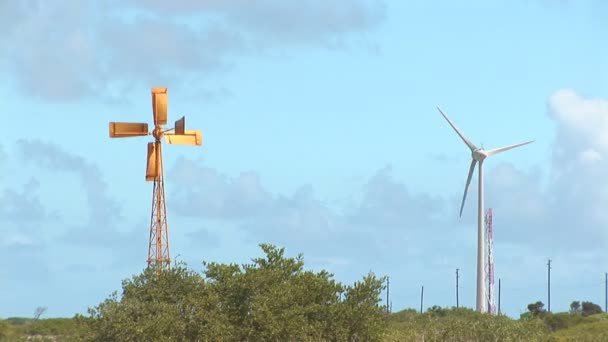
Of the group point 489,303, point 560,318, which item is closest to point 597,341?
point 489,303

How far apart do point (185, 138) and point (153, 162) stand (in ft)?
8.21

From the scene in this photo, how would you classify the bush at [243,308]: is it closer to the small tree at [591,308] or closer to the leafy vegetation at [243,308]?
the leafy vegetation at [243,308]

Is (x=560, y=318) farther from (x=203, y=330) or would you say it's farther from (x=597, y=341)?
(x=203, y=330)

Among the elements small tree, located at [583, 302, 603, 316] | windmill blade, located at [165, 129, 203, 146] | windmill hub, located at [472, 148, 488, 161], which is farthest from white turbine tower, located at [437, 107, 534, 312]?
small tree, located at [583, 302, 603, 316]

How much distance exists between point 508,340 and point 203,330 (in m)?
16.3

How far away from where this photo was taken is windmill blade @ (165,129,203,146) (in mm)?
68000

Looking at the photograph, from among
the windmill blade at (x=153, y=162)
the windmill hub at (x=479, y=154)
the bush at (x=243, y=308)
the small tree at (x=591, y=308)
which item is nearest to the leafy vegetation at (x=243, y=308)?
the bush at (x=243, y=308)

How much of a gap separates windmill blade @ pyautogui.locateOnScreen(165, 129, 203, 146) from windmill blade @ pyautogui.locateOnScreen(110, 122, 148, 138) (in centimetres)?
190

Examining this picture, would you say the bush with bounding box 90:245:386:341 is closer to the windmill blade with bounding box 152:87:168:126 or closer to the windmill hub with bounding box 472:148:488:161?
the windmill blade with bounding box 152:87:168:126

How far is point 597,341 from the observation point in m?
66.5

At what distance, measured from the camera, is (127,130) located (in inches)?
2753

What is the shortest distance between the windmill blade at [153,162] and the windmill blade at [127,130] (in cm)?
176

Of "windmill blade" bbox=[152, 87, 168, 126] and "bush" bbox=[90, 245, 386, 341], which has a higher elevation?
"windmill blade" bbox=[152, 87, 168, 126]

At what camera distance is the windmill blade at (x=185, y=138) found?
223ft
